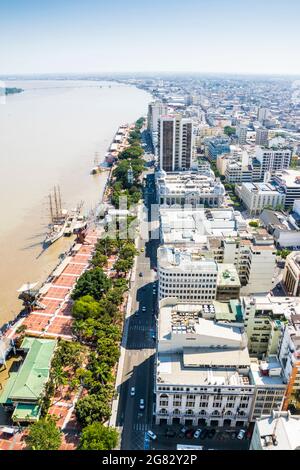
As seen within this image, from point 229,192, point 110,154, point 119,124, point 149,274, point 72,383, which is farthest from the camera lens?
point 119,124

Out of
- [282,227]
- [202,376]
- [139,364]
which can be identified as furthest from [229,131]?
[202,376]

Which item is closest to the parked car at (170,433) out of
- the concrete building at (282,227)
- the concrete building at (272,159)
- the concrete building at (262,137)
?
the concrete building at (282,227)

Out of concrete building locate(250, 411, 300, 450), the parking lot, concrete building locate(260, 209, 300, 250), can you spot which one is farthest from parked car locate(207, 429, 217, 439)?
concrete building locate(260, 209, 300, 250)

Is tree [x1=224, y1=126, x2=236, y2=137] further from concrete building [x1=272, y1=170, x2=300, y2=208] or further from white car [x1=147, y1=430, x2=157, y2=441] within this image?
white car [x1=147, y1=430, x2=157, y2=441]

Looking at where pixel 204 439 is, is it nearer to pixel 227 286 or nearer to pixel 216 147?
pixel 227 286

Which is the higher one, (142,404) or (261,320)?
(261,320)
